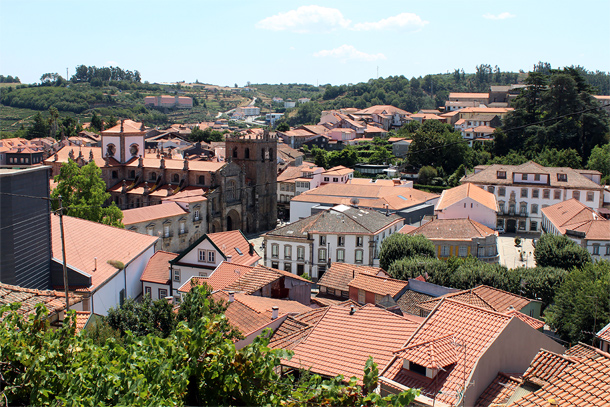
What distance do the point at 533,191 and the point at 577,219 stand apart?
11.2 m

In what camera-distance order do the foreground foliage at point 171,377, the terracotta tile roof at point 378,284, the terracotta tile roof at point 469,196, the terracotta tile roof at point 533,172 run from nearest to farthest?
the foreground foliage at point 171,377 → the terracotta tile roof at point 378,284 → the terracotta tile roof at point 469,196 → the terracotta tile roof at point 533,172

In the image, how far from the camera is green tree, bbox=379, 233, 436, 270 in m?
33.8

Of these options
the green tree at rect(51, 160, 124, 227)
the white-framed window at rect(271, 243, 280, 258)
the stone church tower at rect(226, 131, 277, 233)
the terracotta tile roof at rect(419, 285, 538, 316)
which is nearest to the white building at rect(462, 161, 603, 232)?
the stone church tower at rect(226, 131, 277, 233)

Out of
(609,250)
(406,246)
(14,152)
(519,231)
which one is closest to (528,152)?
(519,231)

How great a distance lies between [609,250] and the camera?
39.9m

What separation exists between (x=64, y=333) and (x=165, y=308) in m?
8.22

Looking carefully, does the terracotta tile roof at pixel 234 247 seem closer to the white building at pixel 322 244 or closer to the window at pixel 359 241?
the white building at pixel 322 244

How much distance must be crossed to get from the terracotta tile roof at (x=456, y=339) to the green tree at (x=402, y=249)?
2086cm

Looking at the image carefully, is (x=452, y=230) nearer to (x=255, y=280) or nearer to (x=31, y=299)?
(x=255, y=280)

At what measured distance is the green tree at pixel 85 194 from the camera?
114ft

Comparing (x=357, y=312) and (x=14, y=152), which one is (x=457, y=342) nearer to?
(x=357, y=312)

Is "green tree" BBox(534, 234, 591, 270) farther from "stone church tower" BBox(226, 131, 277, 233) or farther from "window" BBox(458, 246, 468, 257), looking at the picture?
"stone church tower" BBox(226, 131, 277, 233)

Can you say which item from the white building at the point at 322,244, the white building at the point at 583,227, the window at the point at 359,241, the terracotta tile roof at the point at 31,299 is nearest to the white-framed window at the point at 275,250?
the white building at the point at 322,244

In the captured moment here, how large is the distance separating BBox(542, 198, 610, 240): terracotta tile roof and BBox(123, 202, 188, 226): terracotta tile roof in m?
29.6
